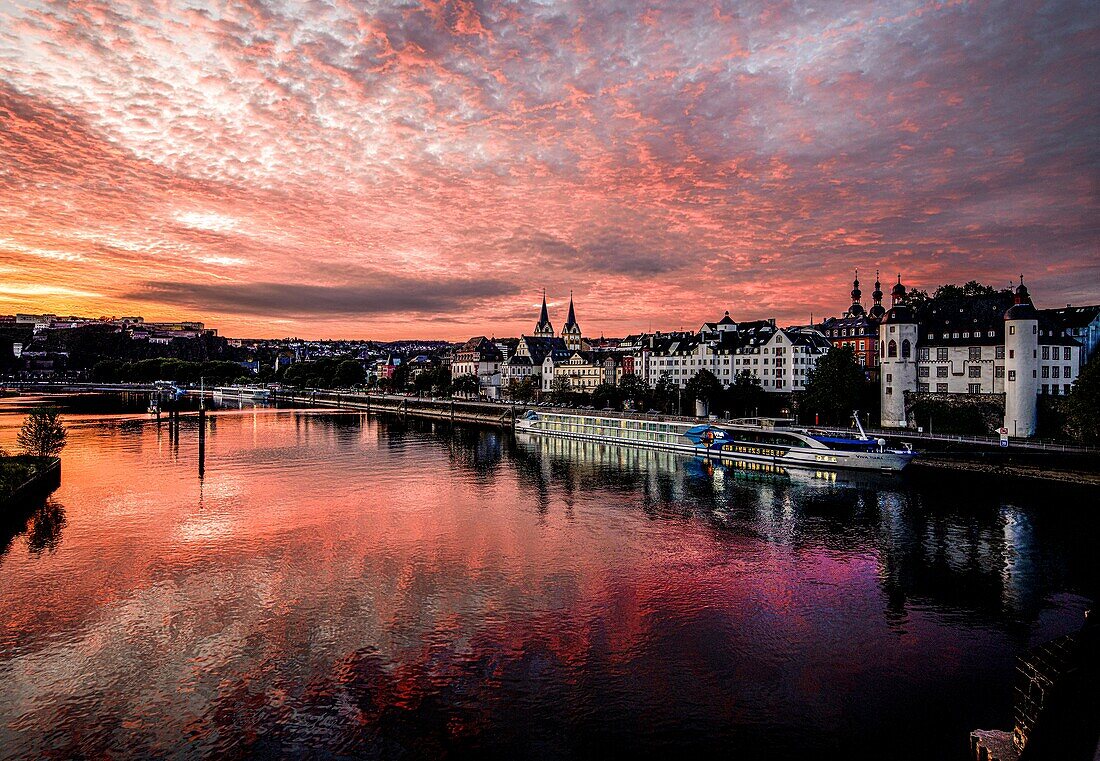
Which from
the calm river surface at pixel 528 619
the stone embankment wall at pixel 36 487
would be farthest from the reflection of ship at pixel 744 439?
the stone embankment wall at pixel 36 487

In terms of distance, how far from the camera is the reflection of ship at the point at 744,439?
2197 inches

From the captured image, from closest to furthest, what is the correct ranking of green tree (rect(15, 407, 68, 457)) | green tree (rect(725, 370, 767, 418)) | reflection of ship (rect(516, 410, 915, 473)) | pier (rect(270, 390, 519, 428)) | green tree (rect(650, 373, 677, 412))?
1. green tree (rect(15, 407, 68, 457))
2. reflection of ship (rect(516, 410, 915, 473))
3. green tree (rect(725, 370, 767, 418))
4. green tree (rect(650, 373, 677, 412))
5. pier (rect(270, 390, 519, 428))

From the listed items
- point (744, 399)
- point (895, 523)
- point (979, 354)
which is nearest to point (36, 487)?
point (895, 523)

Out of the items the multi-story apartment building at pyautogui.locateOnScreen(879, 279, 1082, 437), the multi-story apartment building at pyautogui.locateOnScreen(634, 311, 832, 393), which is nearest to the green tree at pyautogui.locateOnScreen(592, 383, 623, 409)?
the multi-story apartment building at pyautogui.locateOnScreen(634, 311, 832, 393)

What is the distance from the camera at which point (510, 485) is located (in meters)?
52.0

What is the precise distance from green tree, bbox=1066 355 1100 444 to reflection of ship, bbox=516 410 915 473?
11909 mm

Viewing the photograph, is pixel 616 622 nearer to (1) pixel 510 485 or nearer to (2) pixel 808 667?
(2) pixel 808 667

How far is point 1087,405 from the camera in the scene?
49875 millimetres

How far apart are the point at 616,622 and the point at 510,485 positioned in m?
29.4

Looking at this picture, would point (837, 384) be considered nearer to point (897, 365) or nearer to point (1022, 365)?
point (897, 365)

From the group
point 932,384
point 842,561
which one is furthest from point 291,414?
point 842,561

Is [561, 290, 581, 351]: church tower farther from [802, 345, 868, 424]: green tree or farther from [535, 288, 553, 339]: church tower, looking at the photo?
[802, 345, 868, 424]: green tree

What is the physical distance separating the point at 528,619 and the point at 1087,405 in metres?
50.0

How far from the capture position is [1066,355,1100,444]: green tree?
162ft
